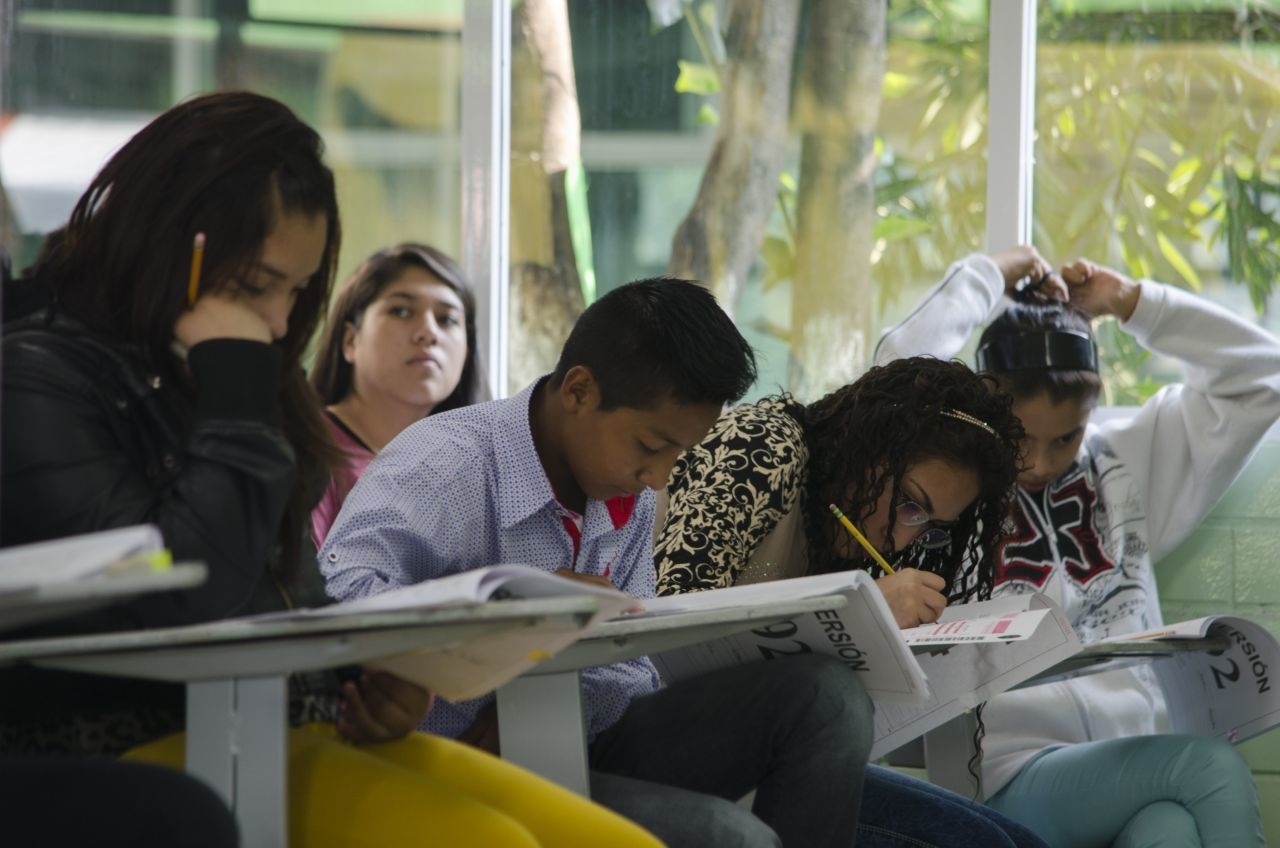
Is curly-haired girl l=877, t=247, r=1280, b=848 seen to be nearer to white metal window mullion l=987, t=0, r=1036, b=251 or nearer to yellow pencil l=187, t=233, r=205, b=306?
white metal window mullion l=987, t=0, r=1036, b=251

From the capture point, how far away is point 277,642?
3.32 ft

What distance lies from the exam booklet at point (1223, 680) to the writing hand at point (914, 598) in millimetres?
326

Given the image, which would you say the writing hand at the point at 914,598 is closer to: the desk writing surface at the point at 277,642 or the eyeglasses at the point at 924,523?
the eyeglasses at the point at 924,523

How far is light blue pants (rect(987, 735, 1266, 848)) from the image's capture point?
83.8 inches

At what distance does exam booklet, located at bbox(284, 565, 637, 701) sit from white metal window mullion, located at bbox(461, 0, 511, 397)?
191 cm

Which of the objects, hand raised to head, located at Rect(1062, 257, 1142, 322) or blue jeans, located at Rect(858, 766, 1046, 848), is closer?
blue jeans, located at Rect(858, 766, 1046, 848)

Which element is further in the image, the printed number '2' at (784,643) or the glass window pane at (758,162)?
the glass window pane at (758,162)

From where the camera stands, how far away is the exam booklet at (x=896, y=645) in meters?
1.43

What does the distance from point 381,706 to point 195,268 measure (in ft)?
1.35

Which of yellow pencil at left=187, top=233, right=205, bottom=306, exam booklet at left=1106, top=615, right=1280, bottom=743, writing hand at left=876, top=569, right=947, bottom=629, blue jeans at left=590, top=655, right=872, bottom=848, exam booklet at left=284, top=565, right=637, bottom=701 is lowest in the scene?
exam booklet at left=1106, top=615, right=1280, bottom=743

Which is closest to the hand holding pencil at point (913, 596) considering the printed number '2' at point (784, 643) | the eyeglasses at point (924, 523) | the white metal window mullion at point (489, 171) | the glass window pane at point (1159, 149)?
the eyeglasses at point (924, 523)

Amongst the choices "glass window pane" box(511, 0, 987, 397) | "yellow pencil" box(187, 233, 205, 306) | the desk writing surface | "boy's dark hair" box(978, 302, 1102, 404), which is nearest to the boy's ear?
"yellow pencil" box(187, 233, 205, 306)

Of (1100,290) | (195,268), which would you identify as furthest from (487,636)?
(1100,290)

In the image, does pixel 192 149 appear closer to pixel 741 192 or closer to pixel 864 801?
pixel 864 801
